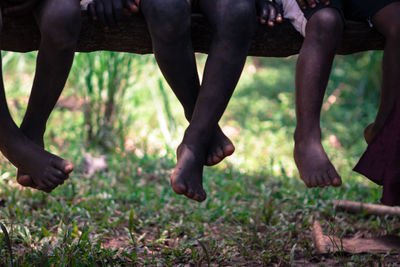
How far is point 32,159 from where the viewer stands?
6.67ft

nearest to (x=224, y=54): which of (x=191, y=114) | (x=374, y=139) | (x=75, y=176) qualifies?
(x=191, y=114)

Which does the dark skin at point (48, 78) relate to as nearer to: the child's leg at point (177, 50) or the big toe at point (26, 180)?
the big toe at point (26, 180)

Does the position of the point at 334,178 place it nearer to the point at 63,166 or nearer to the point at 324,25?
the point at 324,25

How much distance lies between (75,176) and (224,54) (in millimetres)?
1879

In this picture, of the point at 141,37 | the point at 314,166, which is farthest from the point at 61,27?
the point at 314,166

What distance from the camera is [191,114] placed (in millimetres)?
2279

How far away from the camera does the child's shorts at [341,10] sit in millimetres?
2258

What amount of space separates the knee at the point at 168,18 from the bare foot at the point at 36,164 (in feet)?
2.06

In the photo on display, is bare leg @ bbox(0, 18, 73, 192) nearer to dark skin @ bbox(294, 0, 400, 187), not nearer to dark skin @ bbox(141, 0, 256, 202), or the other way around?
dark skin @ bbox(141, 0, 256, 202)

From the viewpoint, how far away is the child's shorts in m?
2.26

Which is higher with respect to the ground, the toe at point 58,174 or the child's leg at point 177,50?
the child's leg at point 177,50

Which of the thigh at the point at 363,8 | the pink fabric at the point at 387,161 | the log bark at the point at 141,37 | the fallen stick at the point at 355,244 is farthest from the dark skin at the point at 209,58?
the fallen stick at the point at 355,244

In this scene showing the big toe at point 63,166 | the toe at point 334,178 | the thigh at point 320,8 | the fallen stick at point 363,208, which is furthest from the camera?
the fallen stick at point 363,208

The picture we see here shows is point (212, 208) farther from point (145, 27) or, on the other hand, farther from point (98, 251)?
point (145, 27)
